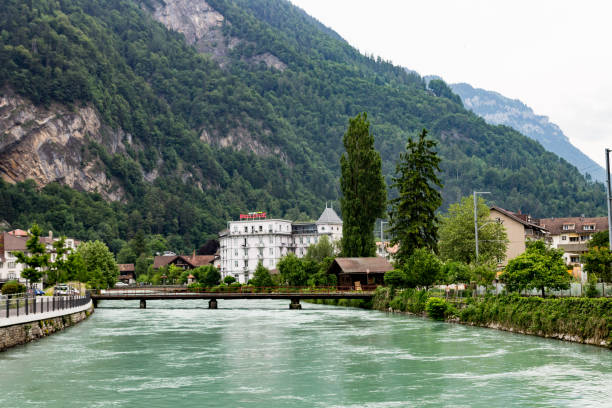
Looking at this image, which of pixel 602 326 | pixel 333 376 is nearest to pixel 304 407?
pixel 333 376

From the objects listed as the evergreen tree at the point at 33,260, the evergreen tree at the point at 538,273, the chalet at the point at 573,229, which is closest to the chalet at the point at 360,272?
the evergreen tree at the point at 33,260

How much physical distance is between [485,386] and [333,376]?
7080 mm

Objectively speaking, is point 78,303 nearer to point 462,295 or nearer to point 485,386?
point 462,295

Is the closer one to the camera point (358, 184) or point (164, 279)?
point (358, 184)

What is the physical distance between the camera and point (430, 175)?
79.6 metres

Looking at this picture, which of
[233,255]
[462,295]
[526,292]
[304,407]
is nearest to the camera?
[304,407]

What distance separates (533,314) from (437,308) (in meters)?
15.6

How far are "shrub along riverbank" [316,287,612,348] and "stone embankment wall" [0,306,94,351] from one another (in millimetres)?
31192

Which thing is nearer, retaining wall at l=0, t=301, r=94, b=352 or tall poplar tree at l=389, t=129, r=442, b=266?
retaining wall at l=0, t=301, r=94, b=352

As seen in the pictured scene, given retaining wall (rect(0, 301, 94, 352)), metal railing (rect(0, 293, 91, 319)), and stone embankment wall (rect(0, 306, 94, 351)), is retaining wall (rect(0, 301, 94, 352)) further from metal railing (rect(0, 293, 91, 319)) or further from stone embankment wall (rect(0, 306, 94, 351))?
metal railing (rect(0, 293, 91, 319))

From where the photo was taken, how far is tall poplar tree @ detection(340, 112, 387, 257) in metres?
91.2

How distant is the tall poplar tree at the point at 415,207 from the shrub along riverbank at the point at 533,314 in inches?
331

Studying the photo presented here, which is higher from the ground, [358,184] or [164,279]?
[358,184]

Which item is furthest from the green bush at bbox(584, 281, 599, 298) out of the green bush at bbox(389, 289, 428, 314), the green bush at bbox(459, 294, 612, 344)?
the green bush at bbox(389, 289, 428, 314)
